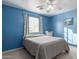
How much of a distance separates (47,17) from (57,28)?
45.2 inches

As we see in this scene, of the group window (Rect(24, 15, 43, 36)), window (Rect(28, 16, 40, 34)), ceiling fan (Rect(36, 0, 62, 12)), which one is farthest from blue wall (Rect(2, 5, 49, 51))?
ceiling fan (Rect(36, 0, 62, 12))

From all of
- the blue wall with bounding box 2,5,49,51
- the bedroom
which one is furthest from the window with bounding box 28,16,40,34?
the blue wall with bounding box 2,5,49,51

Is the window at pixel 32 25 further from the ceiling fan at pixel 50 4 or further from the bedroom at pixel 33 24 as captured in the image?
the ceiling fan at pixel 50 4

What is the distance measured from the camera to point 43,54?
193 cm

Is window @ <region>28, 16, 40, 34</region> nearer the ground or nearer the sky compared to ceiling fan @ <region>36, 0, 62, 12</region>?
nearer the ground

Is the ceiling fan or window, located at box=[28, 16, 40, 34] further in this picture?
window, located at box=[28, 16, 40, 34]

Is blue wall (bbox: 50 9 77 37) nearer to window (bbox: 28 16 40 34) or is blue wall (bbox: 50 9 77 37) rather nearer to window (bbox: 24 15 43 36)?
window (bbox: 24 15 43 36)

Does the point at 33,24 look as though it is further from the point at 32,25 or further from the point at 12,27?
the point at 12,27

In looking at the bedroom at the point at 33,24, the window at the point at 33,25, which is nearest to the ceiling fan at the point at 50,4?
the bedroom at the point at 33,24

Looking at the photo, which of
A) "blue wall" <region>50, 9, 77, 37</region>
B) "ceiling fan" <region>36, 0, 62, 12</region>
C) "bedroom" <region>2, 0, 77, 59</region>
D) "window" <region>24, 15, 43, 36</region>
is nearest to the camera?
"ceiling fan" <region>36, 0, 62, 12</region>

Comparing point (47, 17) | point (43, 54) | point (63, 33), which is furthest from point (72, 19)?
point (43, 54)

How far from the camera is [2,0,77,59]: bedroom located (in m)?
2.77

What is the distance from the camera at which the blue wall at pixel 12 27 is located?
294cm

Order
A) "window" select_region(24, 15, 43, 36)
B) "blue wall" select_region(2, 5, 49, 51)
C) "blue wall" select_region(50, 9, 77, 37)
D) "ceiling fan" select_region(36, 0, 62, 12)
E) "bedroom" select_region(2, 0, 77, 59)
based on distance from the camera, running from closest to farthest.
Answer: "ceiling fan" select_region(36, 0, 62, 12), "bedroom" select_region(2, 0, 77, 59), "blue wall" select_region(2, 5, 49, 51), "window" select_region(24, 15, 43, 36), "blue wall" select_region(50, 9, 77, 37)
